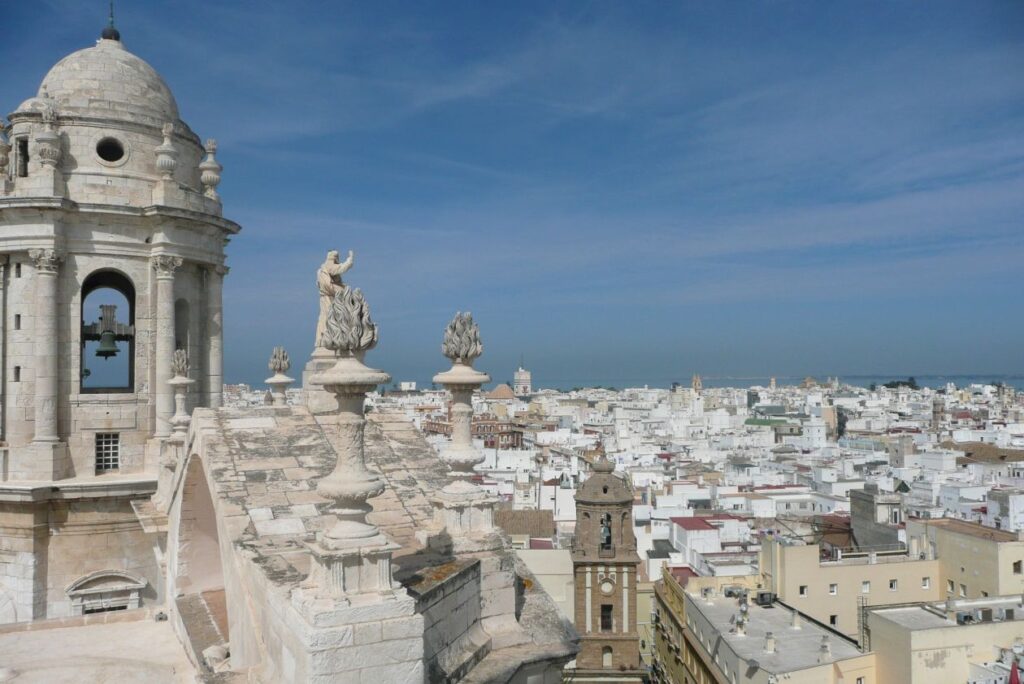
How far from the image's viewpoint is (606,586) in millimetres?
31984

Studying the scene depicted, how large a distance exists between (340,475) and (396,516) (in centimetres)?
349

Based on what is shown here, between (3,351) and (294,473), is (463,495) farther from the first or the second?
(3,351)

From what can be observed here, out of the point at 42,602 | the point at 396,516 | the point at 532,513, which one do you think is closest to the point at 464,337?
the point at 396,516

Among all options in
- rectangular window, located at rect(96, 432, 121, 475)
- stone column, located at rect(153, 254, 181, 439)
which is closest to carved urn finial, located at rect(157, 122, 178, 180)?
stone column, located at rect(153, 254, 181, 439)

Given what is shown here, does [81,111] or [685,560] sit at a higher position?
[81,111]

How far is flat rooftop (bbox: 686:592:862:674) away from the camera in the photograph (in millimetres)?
19297

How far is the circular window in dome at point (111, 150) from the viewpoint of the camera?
16.8 metres

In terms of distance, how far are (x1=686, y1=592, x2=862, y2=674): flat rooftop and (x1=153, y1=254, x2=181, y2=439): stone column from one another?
14220mm

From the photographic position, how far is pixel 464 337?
8633 millimetres

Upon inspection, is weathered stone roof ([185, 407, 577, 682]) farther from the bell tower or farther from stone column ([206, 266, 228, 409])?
stone column ([206, 266, 228, 409])

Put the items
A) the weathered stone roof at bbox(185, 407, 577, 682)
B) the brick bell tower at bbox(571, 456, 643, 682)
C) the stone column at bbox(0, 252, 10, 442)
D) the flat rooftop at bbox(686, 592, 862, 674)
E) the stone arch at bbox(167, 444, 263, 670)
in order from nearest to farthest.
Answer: the weathered stone roof at bbox(185, 407, 577, 682), the stone arch at bbox(167, 444, 263, 670), the stone column at bbox(0, 252, 10, 442), the flat rooftop at bbox(686, 592, 862, 674), the brick bell tower at bbox(571, 456, 643, 682)

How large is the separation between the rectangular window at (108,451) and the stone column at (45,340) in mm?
836

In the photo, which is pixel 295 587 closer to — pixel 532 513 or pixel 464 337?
pixel 464 337

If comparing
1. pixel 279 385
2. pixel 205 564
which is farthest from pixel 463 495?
pixel 279 385
